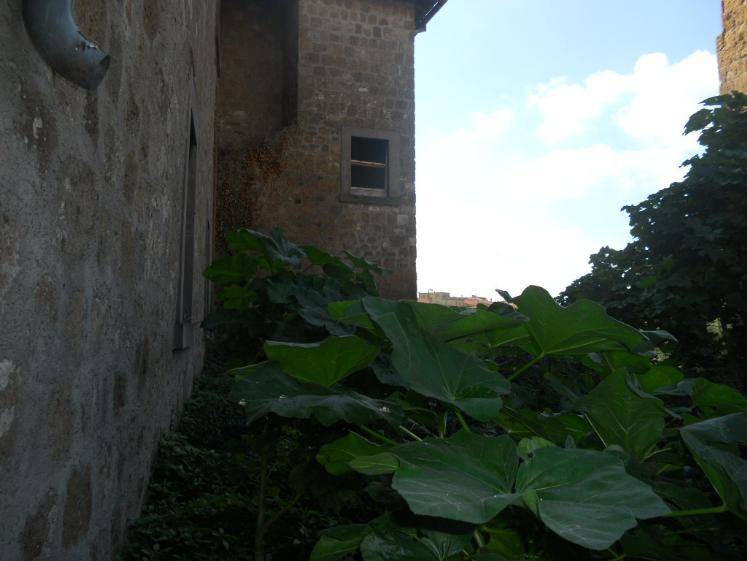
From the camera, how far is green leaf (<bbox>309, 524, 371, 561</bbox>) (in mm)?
854

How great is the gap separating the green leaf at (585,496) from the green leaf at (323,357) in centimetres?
30

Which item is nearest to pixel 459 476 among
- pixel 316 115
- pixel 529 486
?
pixel 529 486

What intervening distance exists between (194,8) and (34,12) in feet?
11.2

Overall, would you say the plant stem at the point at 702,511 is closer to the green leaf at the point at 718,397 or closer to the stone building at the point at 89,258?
the green leaf at the point at 718,397

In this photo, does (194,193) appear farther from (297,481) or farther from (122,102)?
(297,481)

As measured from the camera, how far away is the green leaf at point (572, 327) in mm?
870

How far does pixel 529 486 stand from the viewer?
2.26ft

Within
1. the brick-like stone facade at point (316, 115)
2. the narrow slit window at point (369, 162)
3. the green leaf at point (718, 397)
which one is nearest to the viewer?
the green leaf at point (718, 397)

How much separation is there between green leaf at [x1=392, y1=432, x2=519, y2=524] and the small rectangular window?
33.7 ft

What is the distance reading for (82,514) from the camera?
63.4 inches

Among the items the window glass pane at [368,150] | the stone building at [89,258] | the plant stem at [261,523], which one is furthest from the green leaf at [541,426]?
the window glass pane at [368,150]

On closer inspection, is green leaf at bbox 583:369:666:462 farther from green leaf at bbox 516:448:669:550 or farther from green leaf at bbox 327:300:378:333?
green leaf at bbox 327:300:378:333

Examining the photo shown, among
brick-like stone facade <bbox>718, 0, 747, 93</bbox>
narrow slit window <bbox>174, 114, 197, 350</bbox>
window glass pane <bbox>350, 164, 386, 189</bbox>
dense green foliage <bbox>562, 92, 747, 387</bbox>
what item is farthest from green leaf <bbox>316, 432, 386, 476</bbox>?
window glass pane <bbox>350, 164, 386, 189</bbox>

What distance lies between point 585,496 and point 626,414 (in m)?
0.26
